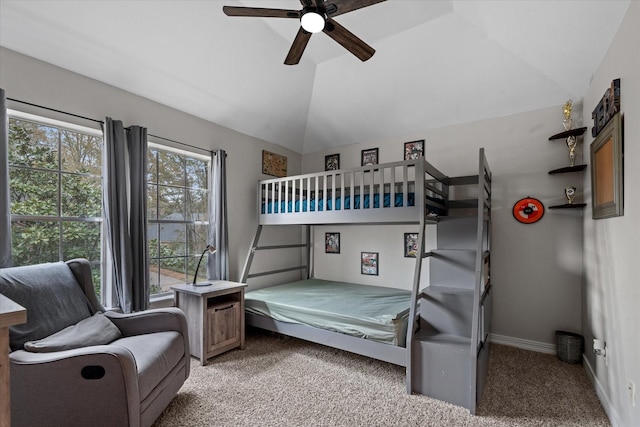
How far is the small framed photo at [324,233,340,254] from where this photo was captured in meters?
4.55

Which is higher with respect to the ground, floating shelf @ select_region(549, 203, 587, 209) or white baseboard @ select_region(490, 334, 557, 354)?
floating shelf @ select_region(549, 203, 587, 209)

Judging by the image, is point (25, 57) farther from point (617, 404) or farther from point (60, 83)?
point (617, 404)

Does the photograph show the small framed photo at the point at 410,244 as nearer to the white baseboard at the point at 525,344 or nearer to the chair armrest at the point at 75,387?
the white baseboard at the point at 525,344


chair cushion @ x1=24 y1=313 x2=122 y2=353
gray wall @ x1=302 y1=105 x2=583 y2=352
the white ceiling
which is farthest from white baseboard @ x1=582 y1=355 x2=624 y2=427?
chair cushion @ x1=24 y1=313 x2=122 y2=353

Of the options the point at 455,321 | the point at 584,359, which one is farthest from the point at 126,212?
the point at 584,359

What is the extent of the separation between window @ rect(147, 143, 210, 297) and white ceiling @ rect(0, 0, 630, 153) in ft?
1.99

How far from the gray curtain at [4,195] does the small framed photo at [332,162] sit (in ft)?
11.2

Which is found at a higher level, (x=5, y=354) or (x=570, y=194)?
(x=570, y=194)

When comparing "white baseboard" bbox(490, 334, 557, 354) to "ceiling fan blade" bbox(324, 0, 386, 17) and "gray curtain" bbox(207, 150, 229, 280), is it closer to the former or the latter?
"gray curtain" bbox(207, 150, 229, 280)

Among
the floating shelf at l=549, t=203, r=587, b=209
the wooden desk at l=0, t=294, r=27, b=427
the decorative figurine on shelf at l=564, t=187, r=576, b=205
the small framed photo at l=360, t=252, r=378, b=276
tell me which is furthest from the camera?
the small framed photo at l=360, t=252, r=378, b=276

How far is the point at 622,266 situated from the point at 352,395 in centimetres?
199

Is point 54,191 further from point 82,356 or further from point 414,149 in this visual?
point 414,149

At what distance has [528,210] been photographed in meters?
3.23

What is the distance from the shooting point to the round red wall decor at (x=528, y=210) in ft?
10.5
